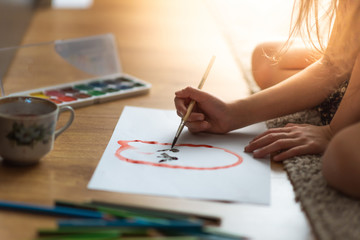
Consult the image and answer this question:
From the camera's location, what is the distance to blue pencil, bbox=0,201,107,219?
25.1 inches

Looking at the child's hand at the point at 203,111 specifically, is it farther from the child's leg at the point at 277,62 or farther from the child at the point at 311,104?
the child's leg at the point at 277,62

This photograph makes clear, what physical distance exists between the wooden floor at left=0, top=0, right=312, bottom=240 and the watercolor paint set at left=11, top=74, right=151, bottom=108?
19 mm

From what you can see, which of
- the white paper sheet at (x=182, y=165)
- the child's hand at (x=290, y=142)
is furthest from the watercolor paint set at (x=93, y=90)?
the child's hand at (x=290, y=142)

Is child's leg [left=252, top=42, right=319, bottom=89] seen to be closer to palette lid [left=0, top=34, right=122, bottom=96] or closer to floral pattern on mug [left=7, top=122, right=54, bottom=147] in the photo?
palette lid [left=0, top=34, right=122, bottom=96]

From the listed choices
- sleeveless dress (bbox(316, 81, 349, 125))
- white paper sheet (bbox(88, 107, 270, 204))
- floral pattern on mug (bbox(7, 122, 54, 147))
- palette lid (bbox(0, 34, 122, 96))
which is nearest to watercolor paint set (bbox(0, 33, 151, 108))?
palette lid (bbox(0, 34, 122, 96))

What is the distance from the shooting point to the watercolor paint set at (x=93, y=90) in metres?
1.06

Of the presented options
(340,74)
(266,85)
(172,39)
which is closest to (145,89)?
(266,85)

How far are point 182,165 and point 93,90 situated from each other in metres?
0.39

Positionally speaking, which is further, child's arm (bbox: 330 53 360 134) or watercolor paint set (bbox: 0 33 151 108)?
watercolor paint set (bbox: 0 33 151 108)

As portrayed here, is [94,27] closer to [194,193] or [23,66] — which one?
[23,66]

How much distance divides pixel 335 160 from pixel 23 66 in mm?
736

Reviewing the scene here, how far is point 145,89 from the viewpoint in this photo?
3.86 feet

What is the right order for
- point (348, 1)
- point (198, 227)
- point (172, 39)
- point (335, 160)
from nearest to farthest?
point (198, 227)
point (335, 160)
point (348, 1)
point (172, 39)

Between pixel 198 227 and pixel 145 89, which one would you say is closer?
pixel 198 227
